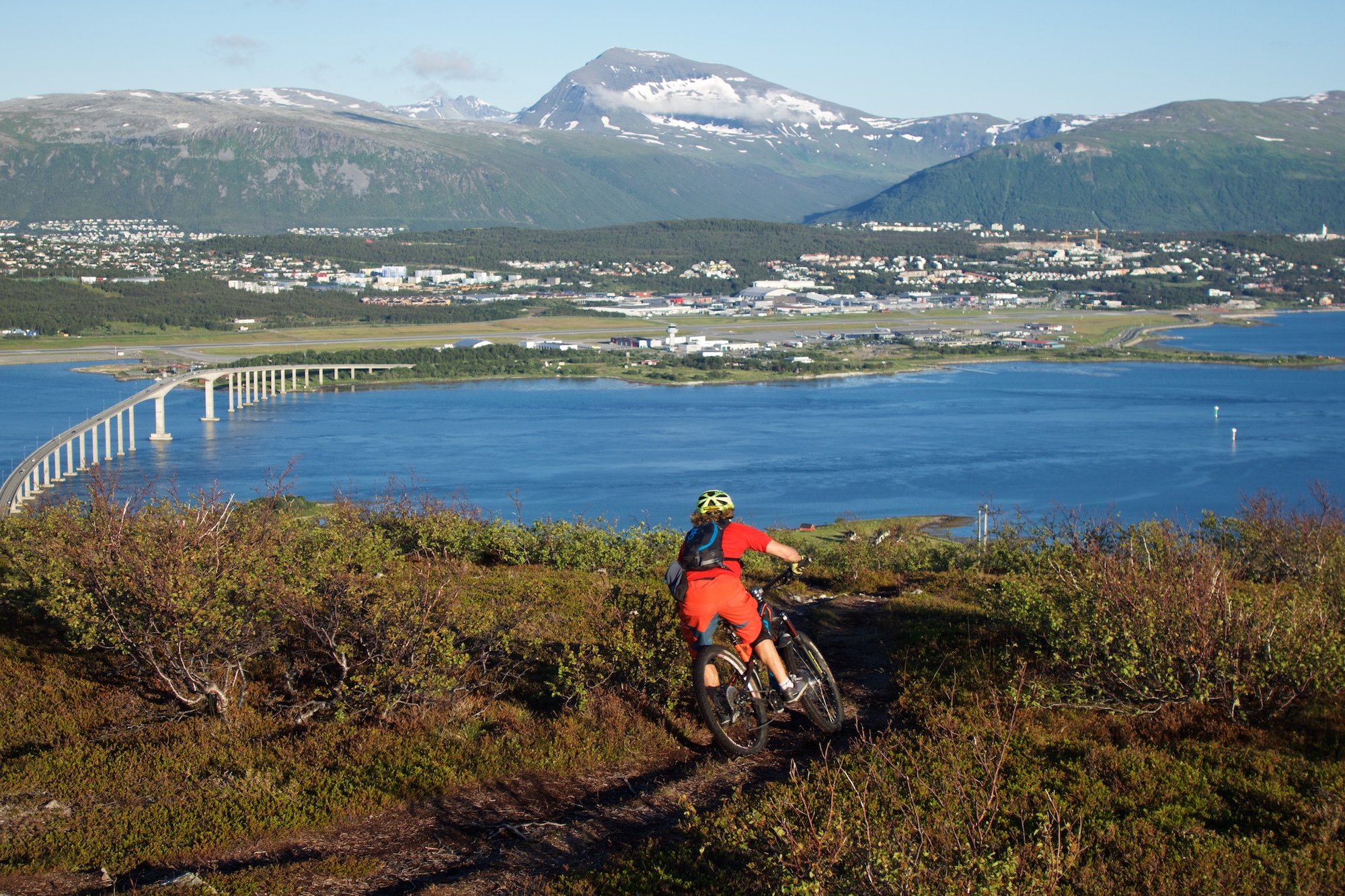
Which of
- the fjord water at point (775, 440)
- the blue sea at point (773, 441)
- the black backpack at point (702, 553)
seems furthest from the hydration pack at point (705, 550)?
the fjord water at point (775, 440)

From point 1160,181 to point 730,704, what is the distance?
194848mm

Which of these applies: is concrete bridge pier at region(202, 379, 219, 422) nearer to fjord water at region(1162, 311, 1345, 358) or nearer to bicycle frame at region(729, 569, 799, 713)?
bicycle frame at region(729, 569, 799, 713)

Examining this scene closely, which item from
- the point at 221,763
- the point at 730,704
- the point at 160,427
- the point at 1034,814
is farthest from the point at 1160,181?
the point at 221,763

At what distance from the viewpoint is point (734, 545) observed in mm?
4043

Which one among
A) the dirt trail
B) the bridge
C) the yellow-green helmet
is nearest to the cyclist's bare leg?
the dirt trail

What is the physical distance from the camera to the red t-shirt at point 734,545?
404cm

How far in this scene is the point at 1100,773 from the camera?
3.63 meters

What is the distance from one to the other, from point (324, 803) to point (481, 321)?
241ft

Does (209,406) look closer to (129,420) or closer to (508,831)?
(129,420)

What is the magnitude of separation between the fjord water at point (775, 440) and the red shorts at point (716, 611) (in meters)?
18.1

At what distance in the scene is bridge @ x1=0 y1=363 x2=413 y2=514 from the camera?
2636 cm

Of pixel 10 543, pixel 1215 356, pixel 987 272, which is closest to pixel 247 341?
pixel 1215 356

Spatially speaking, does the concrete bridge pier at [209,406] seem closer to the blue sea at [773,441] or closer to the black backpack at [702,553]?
the blue sea at [773,441]

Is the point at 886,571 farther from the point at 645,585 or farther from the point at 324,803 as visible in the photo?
the point at 324,803
